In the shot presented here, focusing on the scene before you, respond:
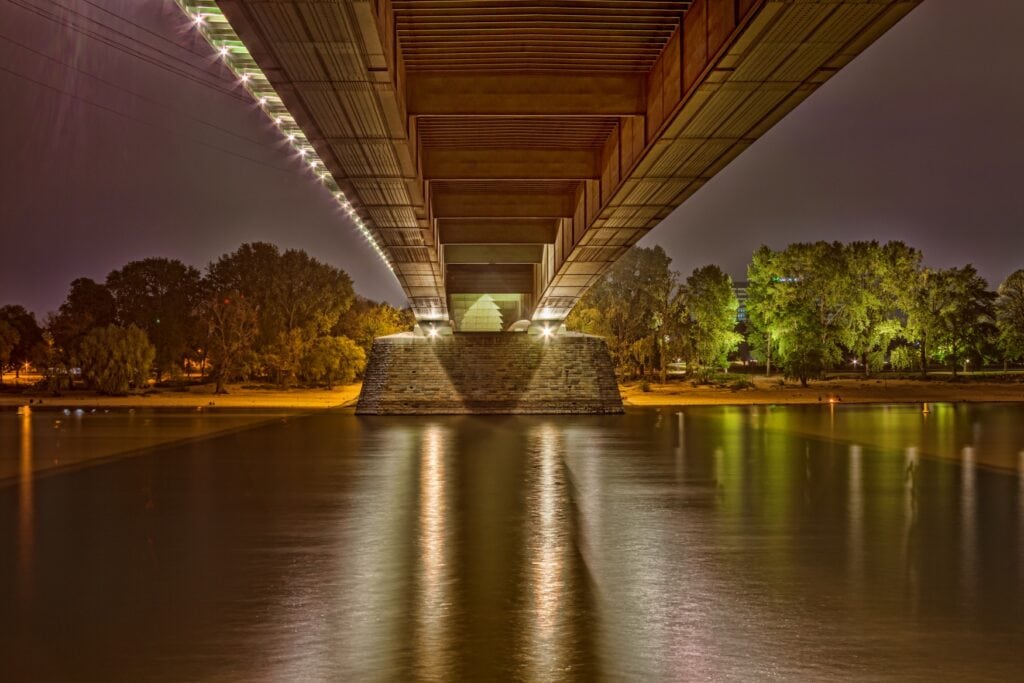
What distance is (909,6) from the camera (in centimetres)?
797

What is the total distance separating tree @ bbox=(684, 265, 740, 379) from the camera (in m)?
65.9

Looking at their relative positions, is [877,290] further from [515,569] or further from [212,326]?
[515,569]

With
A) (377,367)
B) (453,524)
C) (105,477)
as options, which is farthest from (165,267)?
(453,524)

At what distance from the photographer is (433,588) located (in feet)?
27.0

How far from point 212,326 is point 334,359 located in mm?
9396

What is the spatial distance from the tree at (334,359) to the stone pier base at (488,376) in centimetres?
2050

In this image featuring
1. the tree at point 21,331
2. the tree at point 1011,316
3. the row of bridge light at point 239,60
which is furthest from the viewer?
the tree at point 21,331

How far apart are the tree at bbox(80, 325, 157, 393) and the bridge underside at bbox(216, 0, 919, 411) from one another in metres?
38.2

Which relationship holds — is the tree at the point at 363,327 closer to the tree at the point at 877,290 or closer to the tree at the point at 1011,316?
the tree at the point at 877,290

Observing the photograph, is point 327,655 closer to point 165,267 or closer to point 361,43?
point 361,43

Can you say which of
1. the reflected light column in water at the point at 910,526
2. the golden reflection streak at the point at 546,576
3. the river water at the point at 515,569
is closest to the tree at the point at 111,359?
the river water at the point at 515,569

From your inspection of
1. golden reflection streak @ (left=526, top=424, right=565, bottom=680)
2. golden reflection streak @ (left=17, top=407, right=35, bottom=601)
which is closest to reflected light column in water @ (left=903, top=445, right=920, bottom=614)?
golden reflection streak @ (left=526, top=424, right=565, bottom=680)

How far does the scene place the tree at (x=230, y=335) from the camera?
5972cm

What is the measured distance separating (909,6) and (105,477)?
53.0 feet
